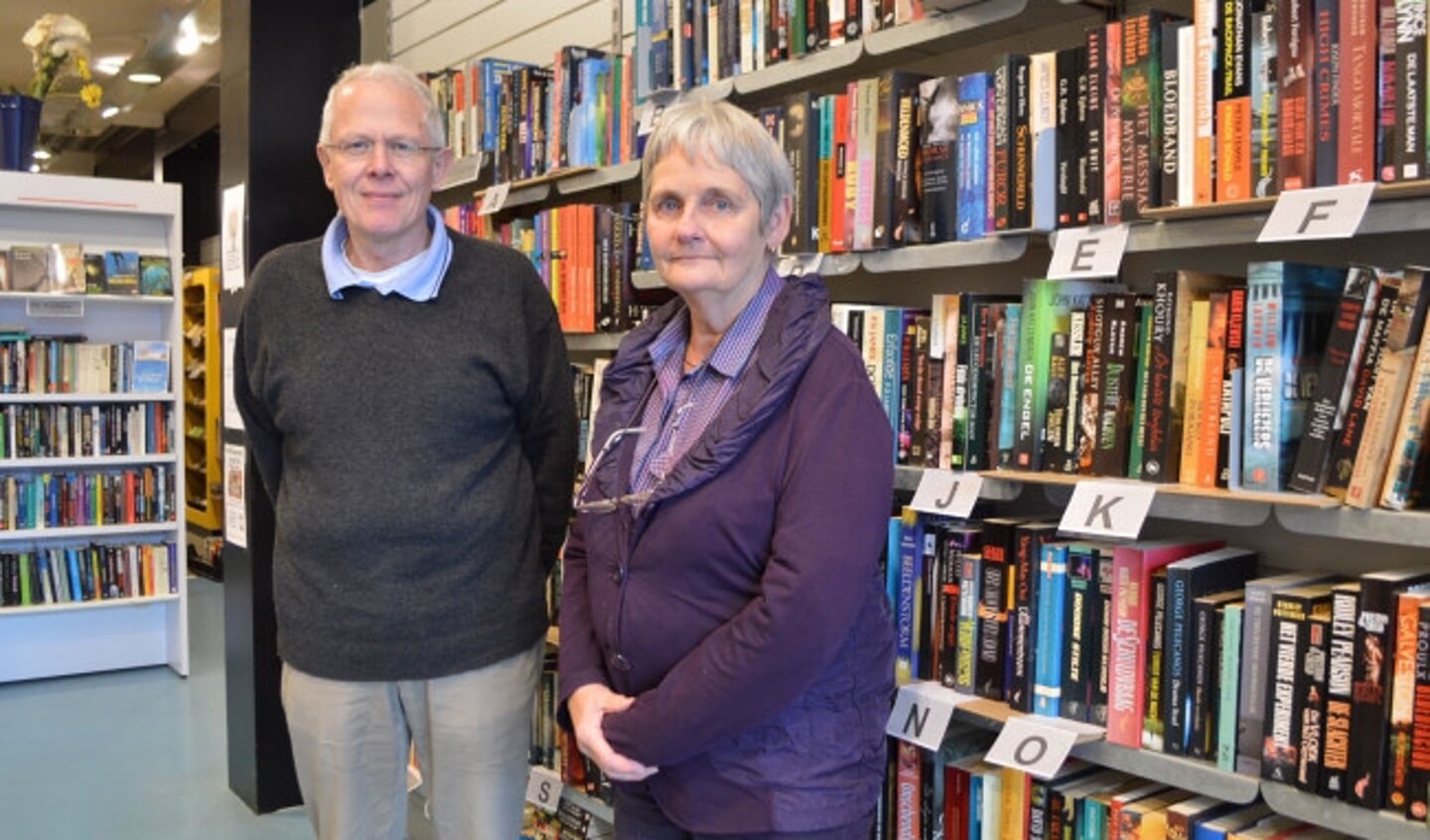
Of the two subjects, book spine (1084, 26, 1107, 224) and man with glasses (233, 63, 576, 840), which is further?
man with glasses (233, 63, 576, 840)

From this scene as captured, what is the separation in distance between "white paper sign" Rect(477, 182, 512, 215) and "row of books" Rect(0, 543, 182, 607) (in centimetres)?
345

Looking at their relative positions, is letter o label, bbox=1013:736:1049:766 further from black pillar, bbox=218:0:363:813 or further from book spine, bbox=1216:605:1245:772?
black pillar, bbox=218:0:363:813

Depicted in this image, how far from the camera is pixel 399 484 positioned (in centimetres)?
194

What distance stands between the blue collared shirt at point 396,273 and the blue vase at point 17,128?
426 cm

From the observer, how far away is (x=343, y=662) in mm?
1962

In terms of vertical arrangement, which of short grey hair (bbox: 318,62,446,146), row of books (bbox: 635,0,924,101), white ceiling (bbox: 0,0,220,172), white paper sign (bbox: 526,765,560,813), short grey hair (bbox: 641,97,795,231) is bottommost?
white paper sign (bbox: 526,765,560,813)

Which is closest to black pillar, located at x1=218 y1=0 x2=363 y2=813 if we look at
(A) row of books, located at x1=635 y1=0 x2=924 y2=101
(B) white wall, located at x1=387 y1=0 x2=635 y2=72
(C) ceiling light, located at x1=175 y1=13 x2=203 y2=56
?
(B) white wall, located at x1=387 y1=0 x2=635 y2=72

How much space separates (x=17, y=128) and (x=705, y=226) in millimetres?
5111

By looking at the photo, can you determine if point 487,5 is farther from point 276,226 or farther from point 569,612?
point 569,612

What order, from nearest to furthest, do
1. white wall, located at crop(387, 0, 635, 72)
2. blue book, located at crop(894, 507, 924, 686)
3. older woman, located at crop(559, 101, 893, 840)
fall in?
older woman, located at crop(559, 101, 893, 840), blue book, located at crop(894, 507, 924, 686), white wall, located at crop(387, 0, 635, 72)

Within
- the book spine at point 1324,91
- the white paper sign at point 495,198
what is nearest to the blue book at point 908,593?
the book spine at point 1324,91

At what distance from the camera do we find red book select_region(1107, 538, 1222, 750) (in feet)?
5.59

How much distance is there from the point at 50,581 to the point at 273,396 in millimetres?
4271

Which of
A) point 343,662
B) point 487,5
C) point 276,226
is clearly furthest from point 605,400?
point 487,5
